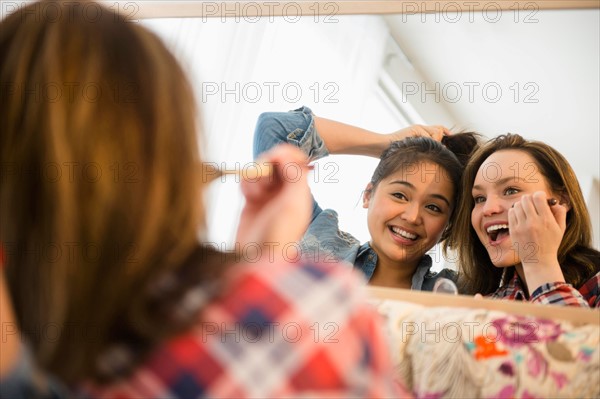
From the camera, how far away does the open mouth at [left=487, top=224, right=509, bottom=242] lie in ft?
3.75

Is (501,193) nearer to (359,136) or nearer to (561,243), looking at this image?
(561,243)

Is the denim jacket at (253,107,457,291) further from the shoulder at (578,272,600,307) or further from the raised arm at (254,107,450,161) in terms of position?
the shoulder at (578,272,600,307)

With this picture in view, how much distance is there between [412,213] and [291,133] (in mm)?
269

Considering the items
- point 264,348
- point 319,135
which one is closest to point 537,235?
point 319,135

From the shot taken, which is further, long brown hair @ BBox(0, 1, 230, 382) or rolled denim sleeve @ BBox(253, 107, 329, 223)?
rolled denim sleeve @ BBox(253, 107, 329, 223)

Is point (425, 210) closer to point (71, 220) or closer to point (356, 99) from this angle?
point (356, 99)

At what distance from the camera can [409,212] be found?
1.20m

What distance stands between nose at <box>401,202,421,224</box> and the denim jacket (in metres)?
0.06

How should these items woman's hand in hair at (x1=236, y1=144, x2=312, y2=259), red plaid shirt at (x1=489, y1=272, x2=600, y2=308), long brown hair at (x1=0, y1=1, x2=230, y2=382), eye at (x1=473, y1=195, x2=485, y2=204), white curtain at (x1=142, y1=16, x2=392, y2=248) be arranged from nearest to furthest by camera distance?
long brown hair at (x1=0, y1=1, x2=230, y2=382)
woman's hand in hair at (x1=236, y1=144, x2=312, y2=259)
red plaid shirt at (x1=489, y1=272, x2=600, y2=308)
eye at (x1=473, y1=195, x2=485, y2=204)
white curtain at (x1=142, y1=16, x2=392, y2=248)

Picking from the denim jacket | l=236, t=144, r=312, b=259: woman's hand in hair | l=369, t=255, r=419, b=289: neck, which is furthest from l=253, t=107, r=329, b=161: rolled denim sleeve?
l=236, t=144, r=312, b=259: woman's hand in hair

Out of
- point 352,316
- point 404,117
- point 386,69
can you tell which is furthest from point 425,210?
point 352,316

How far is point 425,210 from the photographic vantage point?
1.20 meters

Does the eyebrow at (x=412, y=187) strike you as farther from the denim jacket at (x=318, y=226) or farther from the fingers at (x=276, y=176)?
the fingers at (x=276, y=176)

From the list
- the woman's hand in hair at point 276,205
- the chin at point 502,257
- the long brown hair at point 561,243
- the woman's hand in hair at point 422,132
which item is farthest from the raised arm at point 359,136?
the woman's hand in hair at point 276,205
